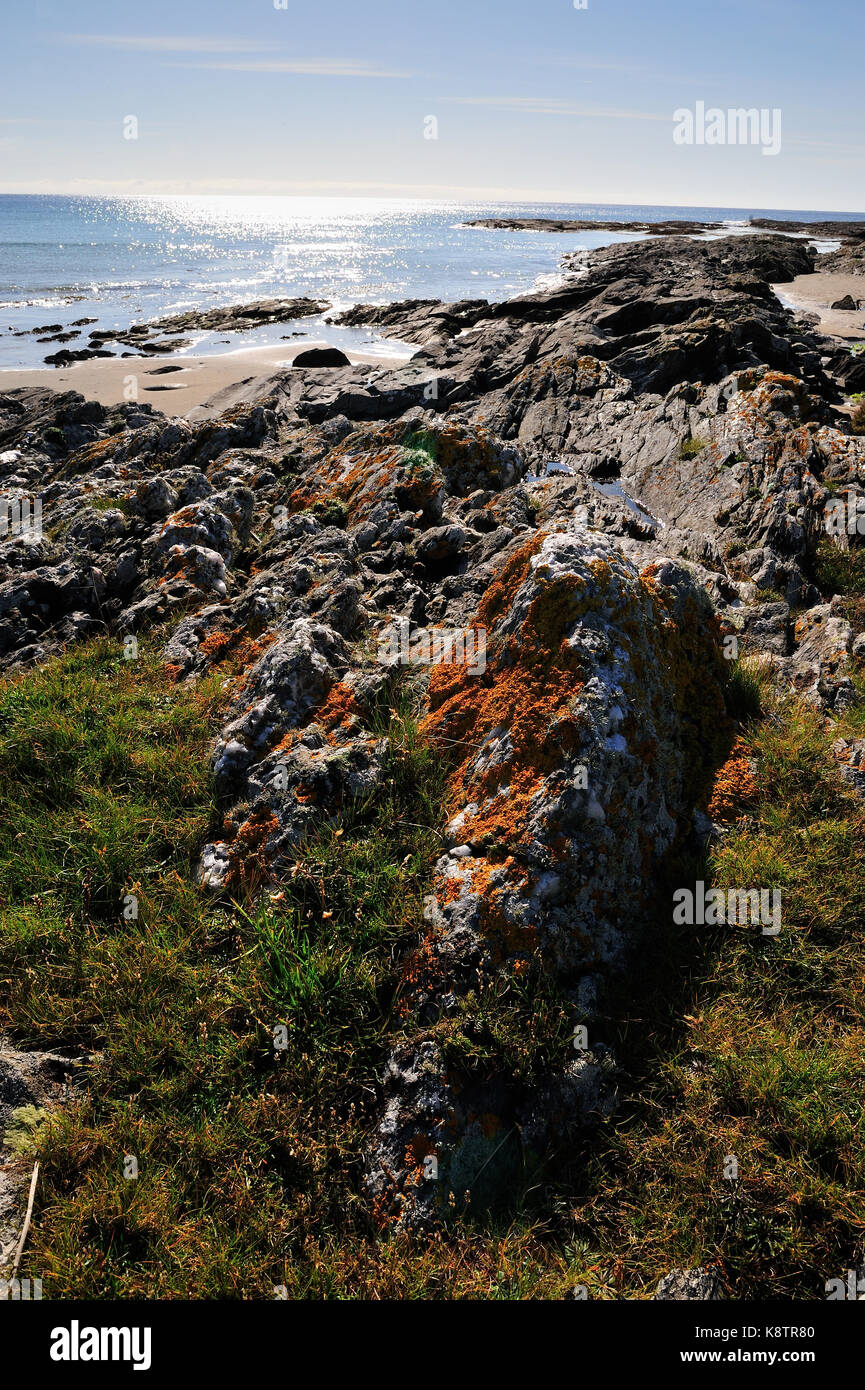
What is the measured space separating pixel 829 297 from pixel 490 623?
56212mm

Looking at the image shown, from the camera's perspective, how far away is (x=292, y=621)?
661 cm

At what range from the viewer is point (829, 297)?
47312 millimetres

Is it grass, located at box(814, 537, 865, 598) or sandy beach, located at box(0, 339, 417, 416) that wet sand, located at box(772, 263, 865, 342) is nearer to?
sandy beach, located at box(0, 339, 417, 416)

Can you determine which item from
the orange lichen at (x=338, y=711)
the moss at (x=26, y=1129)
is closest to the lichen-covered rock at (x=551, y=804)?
the orange lichen at (x=338, y=711)

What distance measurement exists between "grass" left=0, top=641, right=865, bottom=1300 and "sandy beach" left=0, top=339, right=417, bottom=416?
23.5 meters

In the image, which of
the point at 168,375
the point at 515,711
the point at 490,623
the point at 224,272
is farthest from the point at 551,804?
the point at 224,272

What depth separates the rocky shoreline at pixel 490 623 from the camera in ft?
12.8

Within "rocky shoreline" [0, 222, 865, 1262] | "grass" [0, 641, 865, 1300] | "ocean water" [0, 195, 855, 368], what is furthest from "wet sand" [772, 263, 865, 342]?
"grass" [0, 641, 865, 1300]

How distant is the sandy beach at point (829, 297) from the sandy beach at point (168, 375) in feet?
75.0

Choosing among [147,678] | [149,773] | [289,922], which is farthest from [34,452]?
[289,922]

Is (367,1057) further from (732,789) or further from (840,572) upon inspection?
(840,572)

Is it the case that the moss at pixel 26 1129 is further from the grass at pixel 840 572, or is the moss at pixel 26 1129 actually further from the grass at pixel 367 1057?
the grass at pixel 840 572

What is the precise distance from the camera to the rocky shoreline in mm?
3906

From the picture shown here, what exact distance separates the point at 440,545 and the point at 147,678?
3.55 m
